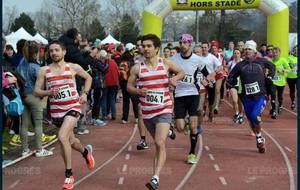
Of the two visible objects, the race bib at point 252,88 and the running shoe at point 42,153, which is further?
the race bib at point 252,88

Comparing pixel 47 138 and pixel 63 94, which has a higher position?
pixel 63 94

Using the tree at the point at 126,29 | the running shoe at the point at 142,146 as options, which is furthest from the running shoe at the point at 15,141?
the tree at the point at 126,29

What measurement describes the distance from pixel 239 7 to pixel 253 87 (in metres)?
10.6

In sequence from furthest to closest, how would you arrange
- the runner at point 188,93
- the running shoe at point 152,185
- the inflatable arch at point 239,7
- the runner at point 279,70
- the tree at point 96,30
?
the tree at point 96,30 < the inflatable arch at point 239,7 < the runner at point 279,70 < the runner at point 188,93 < the running shoe at point 152,185

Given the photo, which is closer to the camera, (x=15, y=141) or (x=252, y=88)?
(x=252, y=88)

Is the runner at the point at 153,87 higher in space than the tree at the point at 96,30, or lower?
lower

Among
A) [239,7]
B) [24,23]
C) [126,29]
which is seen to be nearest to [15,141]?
[239,7]

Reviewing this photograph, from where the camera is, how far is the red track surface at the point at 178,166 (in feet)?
23.1

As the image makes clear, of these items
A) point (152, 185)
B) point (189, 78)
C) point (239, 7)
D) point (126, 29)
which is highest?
point (126, 29)

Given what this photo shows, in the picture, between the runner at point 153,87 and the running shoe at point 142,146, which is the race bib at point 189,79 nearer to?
the runner at point 153,87

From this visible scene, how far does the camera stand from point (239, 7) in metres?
19.6

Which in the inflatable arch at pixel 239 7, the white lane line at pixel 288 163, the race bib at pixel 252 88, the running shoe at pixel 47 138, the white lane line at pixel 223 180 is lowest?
the white lane line at pixel 288 163

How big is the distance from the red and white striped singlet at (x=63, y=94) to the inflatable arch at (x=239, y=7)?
12.7 meters

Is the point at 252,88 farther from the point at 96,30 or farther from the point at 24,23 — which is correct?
the point at 24,23
